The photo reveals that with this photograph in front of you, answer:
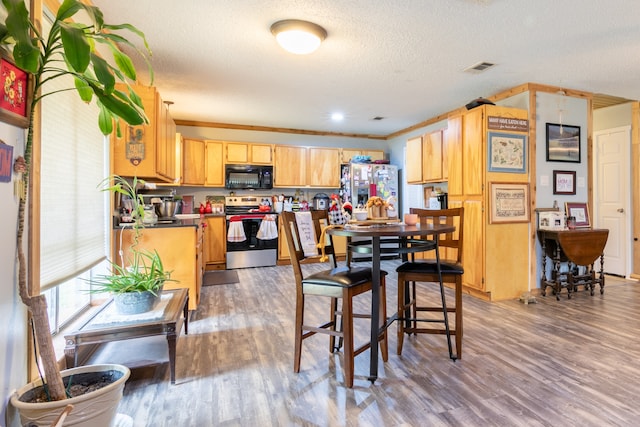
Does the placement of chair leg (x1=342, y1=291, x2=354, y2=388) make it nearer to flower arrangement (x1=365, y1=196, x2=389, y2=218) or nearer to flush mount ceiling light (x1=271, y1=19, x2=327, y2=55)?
flower arrangement (x1=365, y1=196, x2=389, y2=218)

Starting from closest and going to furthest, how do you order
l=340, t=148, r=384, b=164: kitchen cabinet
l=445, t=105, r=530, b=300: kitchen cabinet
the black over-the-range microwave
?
1. l=445, t=105, r=530, b=300: kitchen cabinet
2. the black over-the-range microwave
3. l=340, t=148, r=384, b=164: kitchen cabinet

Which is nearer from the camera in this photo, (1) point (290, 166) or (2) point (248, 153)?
(2) point (248, 153)

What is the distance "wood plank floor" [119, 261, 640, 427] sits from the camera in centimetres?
170

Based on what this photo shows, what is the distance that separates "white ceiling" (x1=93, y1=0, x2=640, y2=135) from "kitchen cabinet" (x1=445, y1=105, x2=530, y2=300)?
48cm

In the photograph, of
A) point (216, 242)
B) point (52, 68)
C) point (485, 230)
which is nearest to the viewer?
point (52, 68)

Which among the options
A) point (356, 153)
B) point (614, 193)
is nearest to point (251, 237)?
point (356, 153)

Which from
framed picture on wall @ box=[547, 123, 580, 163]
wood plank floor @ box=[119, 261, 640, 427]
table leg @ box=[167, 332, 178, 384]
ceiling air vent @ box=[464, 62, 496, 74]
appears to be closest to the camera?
wood plank floor @ box=[119, 261, 640, 427]

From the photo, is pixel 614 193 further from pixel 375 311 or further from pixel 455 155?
pixel 375 311

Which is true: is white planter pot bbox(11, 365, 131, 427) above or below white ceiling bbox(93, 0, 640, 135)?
below

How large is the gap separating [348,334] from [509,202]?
2835mm

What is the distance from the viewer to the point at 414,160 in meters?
5.57

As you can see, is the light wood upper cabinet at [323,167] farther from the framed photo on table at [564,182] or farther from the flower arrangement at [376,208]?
the flower arrangement at [376,208]

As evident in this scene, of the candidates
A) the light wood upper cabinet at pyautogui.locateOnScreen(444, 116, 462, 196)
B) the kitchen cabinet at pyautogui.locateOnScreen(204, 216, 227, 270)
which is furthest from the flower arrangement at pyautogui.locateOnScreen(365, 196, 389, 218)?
the kitchen cabinet at pyautogui.locateOnScreen(204, 216, 227, 270)

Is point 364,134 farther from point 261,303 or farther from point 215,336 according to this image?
point 215,336
